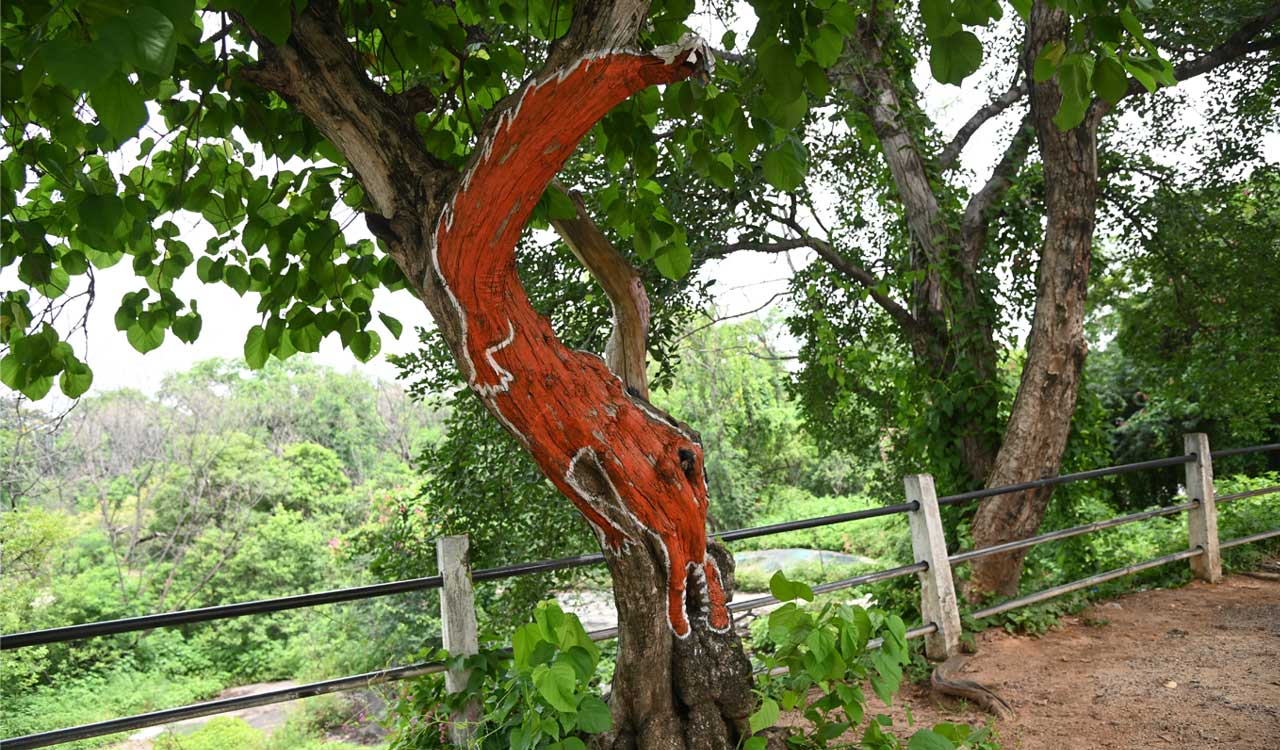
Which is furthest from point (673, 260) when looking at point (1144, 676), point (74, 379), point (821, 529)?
point (821, 529)

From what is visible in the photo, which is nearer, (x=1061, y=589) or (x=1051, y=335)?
(x=1061, y=589)

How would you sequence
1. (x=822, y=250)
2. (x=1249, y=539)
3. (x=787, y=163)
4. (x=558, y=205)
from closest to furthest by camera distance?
(x=787, y=163) < (x=558, y=205) < (x=1249, y=539) < (x=822, y=250)

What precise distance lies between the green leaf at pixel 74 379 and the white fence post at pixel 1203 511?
6574mm

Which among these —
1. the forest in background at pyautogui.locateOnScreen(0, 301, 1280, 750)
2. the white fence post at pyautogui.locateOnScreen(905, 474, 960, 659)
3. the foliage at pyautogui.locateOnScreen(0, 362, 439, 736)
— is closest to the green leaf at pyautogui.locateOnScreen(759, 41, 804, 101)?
the white fence post at pyautogui.locateOnScreen(905, 474, 960, 659)

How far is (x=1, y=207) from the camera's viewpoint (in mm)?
2441

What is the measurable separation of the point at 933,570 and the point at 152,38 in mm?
4330

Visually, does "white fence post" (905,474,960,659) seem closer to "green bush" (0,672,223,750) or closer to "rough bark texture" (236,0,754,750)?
"rough bark texture" (236,0,754,750)

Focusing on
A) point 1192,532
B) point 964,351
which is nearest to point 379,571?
point 964,351

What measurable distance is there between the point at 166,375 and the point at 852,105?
62.8ft

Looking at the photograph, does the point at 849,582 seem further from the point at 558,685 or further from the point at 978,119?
the point at 978,119

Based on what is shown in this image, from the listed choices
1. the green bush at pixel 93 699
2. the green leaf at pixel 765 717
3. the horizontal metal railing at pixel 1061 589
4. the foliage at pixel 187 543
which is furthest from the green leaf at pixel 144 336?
the green bush at pixel 93 699

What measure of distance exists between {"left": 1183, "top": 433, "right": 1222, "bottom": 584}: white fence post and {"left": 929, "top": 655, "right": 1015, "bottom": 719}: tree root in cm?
288

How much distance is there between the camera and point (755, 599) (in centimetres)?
358

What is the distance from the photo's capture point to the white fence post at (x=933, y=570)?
470 centimetres
